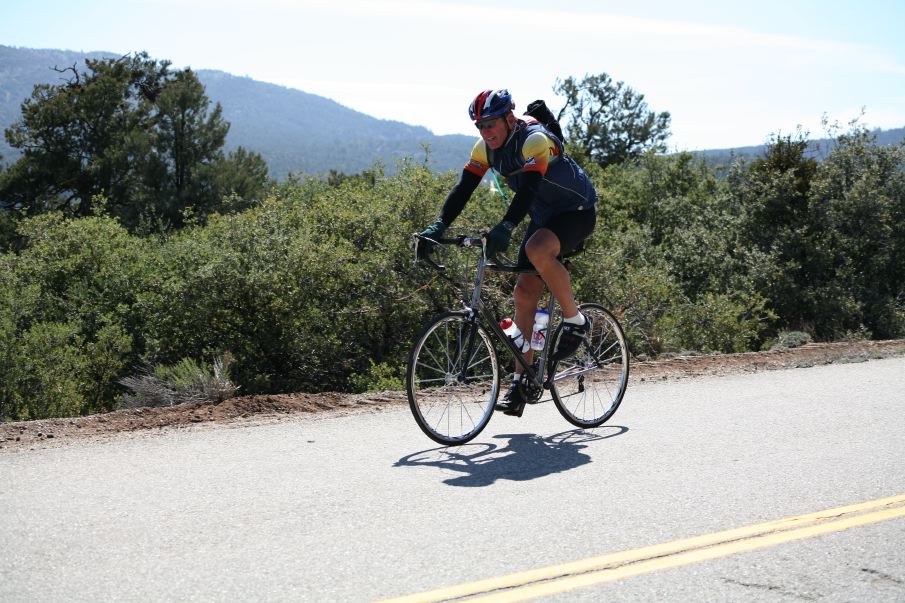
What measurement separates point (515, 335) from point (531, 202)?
0.99 meters

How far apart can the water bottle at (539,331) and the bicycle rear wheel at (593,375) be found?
0.13 meters

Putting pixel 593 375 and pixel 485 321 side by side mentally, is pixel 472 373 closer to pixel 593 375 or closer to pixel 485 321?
pixel 485 321

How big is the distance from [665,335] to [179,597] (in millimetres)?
12289

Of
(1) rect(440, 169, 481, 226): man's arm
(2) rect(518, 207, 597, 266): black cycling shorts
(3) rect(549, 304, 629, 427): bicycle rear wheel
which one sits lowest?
(3) rect(549, 304, 629, 427): bicycle rear wheel

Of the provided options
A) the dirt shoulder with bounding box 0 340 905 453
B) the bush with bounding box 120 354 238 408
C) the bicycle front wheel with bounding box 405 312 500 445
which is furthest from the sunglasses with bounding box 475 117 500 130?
the bush with bounding box 120 354 238 408

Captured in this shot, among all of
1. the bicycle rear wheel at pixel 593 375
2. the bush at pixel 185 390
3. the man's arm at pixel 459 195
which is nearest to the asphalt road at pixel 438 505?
the bicycle rear wheel at pixel 593 375

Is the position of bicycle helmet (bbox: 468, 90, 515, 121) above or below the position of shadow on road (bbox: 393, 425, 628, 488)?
above

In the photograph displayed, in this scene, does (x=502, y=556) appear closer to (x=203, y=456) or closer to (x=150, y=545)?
(x=150, y=545)

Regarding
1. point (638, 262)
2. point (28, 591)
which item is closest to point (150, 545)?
point (28, 591)

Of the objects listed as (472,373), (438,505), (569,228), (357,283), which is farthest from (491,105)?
(357,283)

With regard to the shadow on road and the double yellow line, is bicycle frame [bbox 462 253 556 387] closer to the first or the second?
the shadow on road

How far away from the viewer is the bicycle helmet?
17.8ft

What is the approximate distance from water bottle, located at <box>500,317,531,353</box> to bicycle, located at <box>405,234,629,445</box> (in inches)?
2.8

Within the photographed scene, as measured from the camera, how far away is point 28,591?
10.9 ft
